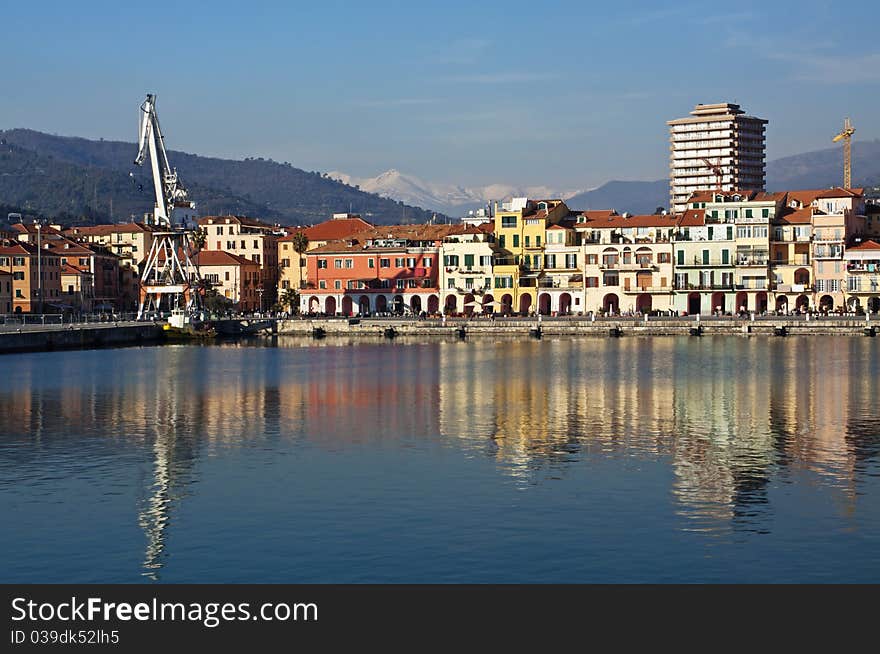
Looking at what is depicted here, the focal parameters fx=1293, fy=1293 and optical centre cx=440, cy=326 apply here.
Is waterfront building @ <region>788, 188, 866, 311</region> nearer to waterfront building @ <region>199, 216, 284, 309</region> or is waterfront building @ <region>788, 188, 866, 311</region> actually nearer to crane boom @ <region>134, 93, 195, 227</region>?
crane boom @ <region>134, 93, 195, 227</region>

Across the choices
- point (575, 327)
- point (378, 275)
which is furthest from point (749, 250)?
point (378, 275)

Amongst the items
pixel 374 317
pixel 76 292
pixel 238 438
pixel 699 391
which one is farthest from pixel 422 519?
pixel 76 292

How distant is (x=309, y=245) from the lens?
476ft

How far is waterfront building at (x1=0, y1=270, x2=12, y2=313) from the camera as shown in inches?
4744

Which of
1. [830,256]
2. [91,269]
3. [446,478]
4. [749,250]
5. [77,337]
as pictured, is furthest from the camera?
[91,269]

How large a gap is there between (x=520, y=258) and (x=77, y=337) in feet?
140

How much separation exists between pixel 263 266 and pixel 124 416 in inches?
3843

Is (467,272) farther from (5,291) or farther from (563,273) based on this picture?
(5,291)

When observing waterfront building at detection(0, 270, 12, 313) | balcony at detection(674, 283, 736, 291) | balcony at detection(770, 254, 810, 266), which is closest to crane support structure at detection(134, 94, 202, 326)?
waterfront building at detection(0, 270, 12, 313)

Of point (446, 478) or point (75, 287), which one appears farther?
point (75, 287)

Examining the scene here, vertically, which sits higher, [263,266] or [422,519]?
[263,266]
